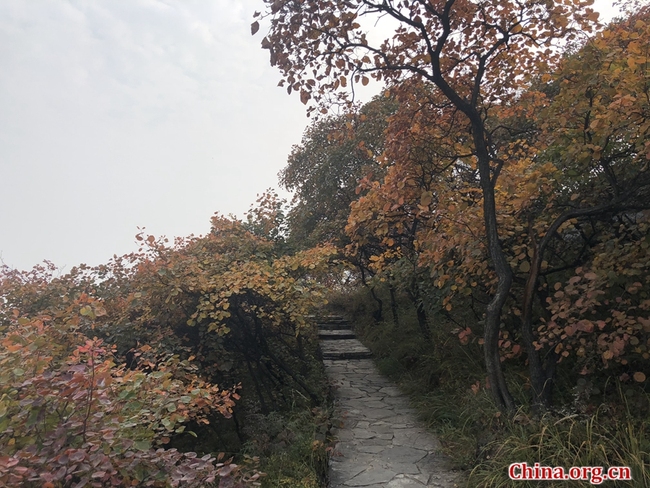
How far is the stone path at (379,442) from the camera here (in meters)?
3.27

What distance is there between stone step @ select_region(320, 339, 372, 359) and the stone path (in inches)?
42.9

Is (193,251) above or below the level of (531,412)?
above

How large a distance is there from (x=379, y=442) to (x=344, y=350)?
423cm

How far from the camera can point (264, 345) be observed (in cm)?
538

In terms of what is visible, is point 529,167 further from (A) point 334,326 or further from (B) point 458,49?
(A) point 334,326

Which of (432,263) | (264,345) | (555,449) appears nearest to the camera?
(555,449)

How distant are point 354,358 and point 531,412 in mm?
4901

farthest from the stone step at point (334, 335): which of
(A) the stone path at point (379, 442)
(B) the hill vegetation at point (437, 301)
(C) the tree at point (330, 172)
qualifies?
(B) the hill vegetation at point (437, 301)

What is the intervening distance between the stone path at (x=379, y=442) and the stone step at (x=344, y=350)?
109cm

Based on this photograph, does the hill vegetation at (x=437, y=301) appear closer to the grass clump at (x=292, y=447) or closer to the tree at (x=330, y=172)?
the grass clump at (x=292, y=447)

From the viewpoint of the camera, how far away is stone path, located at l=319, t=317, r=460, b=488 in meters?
3.27

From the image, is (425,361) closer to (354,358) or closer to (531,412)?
(354,358)

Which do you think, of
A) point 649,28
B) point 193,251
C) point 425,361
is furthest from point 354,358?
point 649,28

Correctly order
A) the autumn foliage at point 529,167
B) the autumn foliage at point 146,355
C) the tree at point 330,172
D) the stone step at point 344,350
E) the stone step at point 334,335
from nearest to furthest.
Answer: the autumn foliage at point 146,355 < the autumn foliage at point 529,167 < the stone step at point 344,350 < the tree at point 330,172 < the stone step at point 334,335
